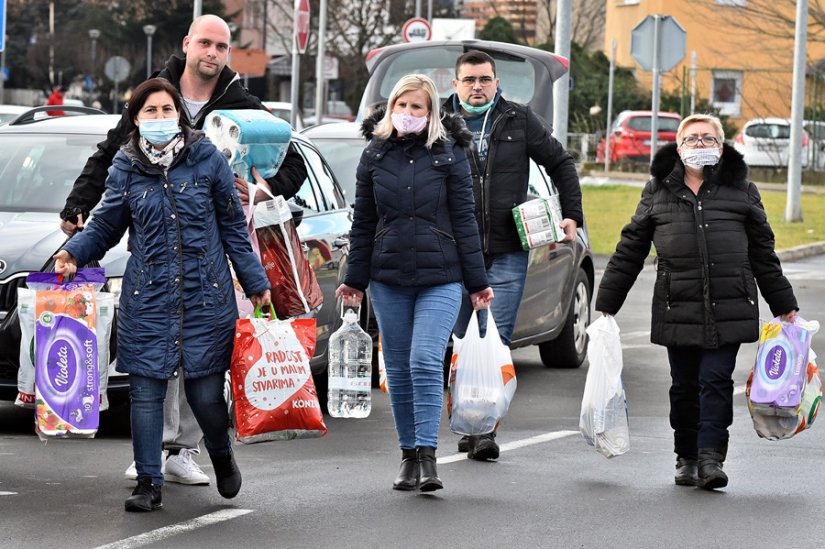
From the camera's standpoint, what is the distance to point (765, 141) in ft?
134

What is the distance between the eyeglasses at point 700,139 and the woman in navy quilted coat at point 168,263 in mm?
2053

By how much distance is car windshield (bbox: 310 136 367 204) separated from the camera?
39.2 feet

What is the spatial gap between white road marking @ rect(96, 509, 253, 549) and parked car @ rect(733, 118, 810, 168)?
3464cm

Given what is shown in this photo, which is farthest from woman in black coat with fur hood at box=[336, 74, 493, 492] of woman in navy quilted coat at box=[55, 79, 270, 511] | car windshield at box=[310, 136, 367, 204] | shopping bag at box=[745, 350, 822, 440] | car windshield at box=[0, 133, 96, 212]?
car windshield at box=[310, 136, 367, 204]

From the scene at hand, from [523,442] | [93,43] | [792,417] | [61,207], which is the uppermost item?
[93,43]

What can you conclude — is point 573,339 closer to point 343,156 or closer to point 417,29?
point 343,156

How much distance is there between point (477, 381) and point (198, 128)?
1.64 meters

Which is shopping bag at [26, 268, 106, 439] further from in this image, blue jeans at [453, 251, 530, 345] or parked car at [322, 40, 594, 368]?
parked car at [322, 40, 594, 368]

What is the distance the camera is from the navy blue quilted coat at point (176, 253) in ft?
22.2

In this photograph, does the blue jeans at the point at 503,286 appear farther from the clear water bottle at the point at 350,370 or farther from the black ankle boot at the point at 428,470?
the black ankle boot at the point at 428,470

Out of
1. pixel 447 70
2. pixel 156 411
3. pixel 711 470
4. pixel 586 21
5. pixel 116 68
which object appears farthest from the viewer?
pixel 586 21

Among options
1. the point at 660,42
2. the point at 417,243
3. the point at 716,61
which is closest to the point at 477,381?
the point at 417,243

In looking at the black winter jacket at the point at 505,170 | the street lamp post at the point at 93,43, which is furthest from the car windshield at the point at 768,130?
the street lamp post at the point at 93,43

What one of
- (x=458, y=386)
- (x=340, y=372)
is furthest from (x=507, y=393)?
(x=340, y=372)
